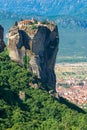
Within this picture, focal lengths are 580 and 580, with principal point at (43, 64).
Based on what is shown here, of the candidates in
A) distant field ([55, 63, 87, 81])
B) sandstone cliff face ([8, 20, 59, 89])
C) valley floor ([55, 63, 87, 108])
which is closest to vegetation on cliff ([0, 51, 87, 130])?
sandstone cliff face ([8, 20, 59, 89])

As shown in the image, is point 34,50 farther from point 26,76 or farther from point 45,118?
point 45,118

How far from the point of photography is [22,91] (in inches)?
2039

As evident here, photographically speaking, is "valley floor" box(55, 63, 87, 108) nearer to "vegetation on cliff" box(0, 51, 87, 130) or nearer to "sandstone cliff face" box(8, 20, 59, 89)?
"sandstone cliff face" box(8, 20, 59, 89)

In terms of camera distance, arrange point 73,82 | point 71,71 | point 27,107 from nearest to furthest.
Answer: point 27,107 < point 73,82 < point 71,71

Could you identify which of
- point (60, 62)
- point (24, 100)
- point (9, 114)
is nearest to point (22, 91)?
A: point (24, 100)

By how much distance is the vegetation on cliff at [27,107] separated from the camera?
1773 inches

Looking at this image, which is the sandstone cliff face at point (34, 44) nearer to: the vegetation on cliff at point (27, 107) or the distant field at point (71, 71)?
the vegetation on cliff at point (27, 107)

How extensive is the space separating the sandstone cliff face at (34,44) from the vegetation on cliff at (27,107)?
115cm

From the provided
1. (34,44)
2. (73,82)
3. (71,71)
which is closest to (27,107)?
(34,44)

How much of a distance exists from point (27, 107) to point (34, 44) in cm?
892

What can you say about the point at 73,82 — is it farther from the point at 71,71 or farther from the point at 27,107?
the point at 27,107

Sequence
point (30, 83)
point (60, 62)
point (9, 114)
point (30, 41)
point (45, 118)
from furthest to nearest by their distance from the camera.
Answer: point (60, 62) < point (30, 41) < point (30, 83) < point (45, 118) < point (9, 114)

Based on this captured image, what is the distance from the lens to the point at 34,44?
188ft

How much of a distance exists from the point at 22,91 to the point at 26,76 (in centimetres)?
256
